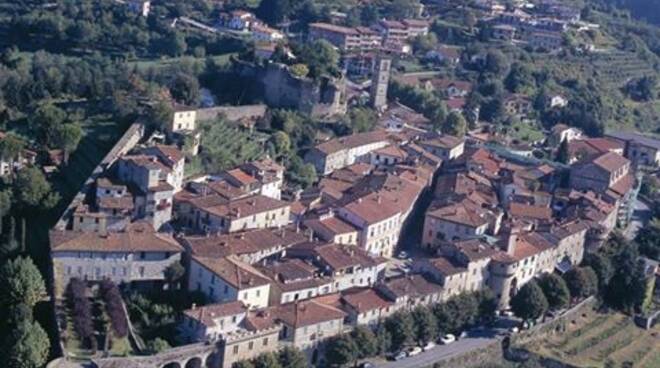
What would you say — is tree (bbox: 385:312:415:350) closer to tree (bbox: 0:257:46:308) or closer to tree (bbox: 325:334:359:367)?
tree (bbox: 325:334:359:367)

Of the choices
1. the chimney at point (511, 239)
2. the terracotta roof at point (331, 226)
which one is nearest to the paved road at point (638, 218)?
the chimney at point (511, 239)

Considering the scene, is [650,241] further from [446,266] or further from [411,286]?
[411,286]

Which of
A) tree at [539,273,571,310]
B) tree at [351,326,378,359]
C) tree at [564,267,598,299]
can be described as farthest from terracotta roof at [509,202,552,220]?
tree at [351,326,378,359]

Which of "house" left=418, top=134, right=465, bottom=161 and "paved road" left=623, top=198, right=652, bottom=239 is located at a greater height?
"house" left=418, top=134, right=465, bottom=161

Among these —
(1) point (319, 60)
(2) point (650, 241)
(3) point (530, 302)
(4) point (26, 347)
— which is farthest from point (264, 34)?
(4) point (26, 347)

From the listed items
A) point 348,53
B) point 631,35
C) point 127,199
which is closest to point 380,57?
point 348,53

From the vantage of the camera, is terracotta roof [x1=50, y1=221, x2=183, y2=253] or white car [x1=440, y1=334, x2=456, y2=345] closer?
terracotta roof [x1=50, y1=221, x2=183, y2=253]

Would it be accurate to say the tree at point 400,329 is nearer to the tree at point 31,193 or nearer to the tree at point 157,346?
the tree at point 157,346
